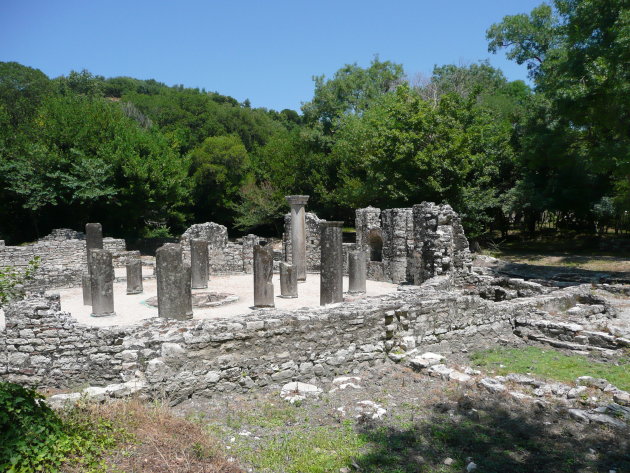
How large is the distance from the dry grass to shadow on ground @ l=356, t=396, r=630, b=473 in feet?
5.54

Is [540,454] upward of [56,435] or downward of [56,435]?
downward

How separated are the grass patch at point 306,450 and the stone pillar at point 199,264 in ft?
45.8

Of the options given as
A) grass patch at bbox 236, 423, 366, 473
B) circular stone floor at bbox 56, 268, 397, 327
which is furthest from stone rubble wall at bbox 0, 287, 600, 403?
circular stone floor at bbox 56, 268, 397, 327

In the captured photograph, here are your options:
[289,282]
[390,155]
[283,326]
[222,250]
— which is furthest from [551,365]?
[390,155]

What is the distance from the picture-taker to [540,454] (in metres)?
5.50

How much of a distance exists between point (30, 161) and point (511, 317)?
96.8 feet

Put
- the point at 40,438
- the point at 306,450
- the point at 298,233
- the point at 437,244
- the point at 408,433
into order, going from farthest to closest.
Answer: the point at 298,233 → the point at 437,244 → the point at 408,433 → the point at 306,450 → the point at 40,438

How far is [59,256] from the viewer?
977 inches

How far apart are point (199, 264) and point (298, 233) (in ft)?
14.0

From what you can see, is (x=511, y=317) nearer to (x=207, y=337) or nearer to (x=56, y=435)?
(x=207, y=337)

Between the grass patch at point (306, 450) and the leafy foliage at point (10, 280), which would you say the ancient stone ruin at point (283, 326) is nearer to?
the leafy foliage at point (10, 280)

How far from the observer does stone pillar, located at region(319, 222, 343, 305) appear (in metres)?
15.5

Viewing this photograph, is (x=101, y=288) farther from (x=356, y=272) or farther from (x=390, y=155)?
(x=390, y=155)

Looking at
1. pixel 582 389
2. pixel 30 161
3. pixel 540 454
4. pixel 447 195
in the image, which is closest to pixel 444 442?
pixel 540 454
